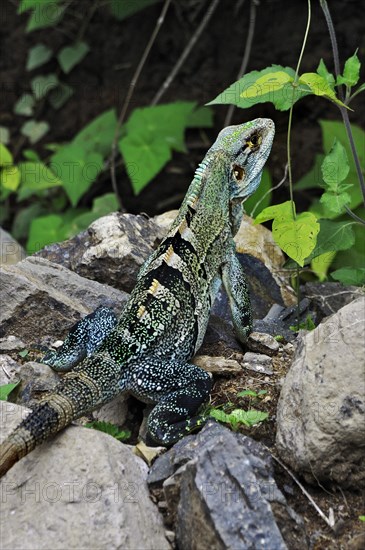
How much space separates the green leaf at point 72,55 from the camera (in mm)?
12844

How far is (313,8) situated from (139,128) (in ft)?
10.5

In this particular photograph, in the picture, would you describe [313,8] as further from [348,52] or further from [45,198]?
[45,198]

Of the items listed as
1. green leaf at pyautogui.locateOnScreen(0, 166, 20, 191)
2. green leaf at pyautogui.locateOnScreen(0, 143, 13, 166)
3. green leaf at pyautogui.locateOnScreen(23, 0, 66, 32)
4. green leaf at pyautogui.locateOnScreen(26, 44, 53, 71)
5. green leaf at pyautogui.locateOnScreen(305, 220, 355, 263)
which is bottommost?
green leaf at pyautogui.locateOnScreen(0, 166, 20, 191)

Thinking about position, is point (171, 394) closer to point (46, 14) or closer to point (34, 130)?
point (34, 130)

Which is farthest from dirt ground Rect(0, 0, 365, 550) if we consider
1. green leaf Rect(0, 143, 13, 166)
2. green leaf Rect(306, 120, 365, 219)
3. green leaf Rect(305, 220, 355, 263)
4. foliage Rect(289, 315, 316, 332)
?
foliage Rect(289, 315, 316, 332)

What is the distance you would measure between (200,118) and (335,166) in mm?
5482

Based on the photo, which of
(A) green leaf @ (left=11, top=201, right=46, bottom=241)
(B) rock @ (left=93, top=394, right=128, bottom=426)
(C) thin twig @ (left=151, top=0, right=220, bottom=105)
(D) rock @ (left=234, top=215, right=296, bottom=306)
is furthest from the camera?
(A) green leaf @ (left=11, top=201, right=46, bottom=241)

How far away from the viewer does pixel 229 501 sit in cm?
457

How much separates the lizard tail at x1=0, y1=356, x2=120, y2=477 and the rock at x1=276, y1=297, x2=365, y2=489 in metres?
1.26

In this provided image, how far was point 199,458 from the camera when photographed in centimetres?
474

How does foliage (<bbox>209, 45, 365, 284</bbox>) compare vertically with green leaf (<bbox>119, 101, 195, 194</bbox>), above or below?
above

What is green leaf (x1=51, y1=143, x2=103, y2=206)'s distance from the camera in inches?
433

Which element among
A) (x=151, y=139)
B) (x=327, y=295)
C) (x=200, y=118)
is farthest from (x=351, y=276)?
(x=200, y=118)

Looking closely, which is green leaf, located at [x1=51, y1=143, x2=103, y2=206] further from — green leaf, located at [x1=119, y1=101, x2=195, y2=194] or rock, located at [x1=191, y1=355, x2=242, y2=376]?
rock, located at [x1=191, y1=355, x2=242, y2=376]
